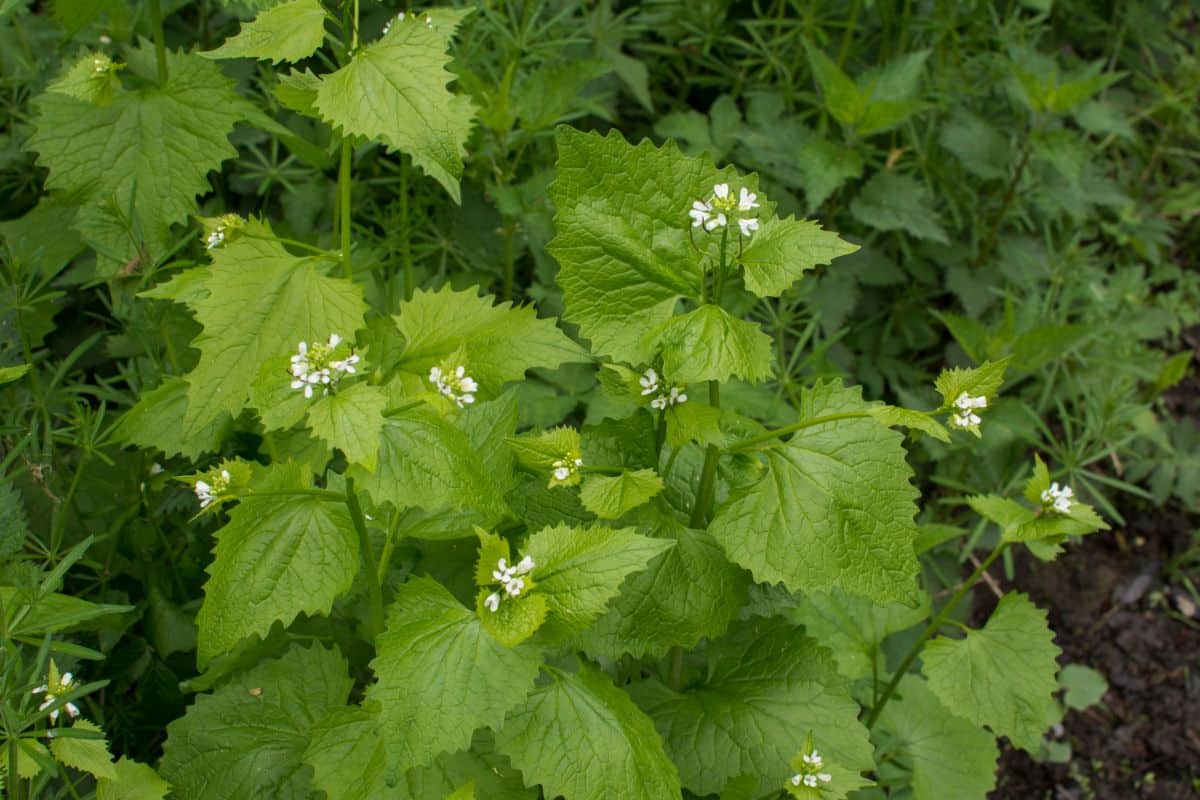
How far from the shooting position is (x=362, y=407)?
5.29 feet

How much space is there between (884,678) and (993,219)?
188cm

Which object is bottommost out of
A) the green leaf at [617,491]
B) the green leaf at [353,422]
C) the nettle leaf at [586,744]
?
the nettle leaf at [586,744]

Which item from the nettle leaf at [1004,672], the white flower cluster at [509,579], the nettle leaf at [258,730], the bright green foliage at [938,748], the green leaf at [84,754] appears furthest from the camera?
the bright green foliage at [938,748]

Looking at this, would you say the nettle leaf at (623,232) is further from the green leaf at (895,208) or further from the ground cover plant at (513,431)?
the green leaf at (895,208)

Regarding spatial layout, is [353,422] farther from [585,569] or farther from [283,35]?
[283,35]

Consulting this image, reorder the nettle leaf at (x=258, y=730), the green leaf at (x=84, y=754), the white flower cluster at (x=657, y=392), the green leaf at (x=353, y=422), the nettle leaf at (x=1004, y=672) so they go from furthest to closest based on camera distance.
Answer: the nettle leaf at (x=1004, y=672)
the nettle leaf at (x=258, y=730)
the white flower cluster at (x=657, y=392)
the green leaf at (x=84, y=754)
the green leaf at (x=353, y=422)

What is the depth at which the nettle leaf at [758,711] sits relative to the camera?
6.91ft

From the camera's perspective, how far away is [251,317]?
6.57 feet

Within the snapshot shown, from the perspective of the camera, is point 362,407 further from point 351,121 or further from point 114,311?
point 114,311

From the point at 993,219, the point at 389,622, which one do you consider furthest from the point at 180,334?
the point at 993,219

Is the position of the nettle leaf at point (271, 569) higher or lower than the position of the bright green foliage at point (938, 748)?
higher

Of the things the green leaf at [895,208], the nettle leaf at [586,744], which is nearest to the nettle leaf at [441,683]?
the nettle leaf at [586,744]

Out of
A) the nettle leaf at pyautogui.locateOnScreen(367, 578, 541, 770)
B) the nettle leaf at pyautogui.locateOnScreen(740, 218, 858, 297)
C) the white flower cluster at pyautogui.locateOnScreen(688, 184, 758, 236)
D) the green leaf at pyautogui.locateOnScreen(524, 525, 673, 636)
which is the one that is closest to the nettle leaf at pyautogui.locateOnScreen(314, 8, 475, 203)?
the white flower cluster at pyautogui.locateOnScreen(688, 184, 758, 236)

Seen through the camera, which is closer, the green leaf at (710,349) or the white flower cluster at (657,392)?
the green leaf at (710,349)
